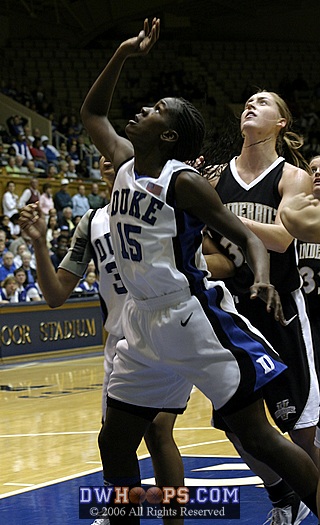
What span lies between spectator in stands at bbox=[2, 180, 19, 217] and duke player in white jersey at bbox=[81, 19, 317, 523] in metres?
12.6

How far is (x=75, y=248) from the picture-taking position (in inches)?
184

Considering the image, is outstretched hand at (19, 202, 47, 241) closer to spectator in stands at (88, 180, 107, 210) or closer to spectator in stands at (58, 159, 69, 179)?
spectator in stands at (88, 180, 107, 210)

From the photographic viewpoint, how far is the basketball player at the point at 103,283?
397 cm

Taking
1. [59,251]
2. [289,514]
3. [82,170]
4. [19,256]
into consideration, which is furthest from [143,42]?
[82,170]

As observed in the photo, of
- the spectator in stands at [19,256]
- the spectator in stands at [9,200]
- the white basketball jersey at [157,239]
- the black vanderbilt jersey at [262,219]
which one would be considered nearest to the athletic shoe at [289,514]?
the black vanderbilt jersey at [262,219]

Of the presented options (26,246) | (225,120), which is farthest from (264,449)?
(26,246)

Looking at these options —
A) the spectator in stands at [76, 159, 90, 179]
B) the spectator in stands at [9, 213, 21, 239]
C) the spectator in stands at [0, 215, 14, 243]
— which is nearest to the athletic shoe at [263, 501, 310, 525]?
the spectator in stands at [0, 215, 14, 243]

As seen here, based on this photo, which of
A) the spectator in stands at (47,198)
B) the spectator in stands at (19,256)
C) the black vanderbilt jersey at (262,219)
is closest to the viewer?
the black vanderbilt jersey at (262,219)

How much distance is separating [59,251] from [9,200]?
4.87ft

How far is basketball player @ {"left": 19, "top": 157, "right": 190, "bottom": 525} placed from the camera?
397 centimetres

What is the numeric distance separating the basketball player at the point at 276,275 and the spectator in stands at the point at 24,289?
9915 mm

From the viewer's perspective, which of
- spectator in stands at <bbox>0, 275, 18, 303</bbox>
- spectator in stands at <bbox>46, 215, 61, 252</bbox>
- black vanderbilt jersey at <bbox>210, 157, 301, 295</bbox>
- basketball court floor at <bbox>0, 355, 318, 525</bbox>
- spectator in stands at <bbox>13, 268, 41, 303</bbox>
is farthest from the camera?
spectator in stands at <bbox>46, 215, 61, 252</bbox>

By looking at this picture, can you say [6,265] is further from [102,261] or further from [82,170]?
[102,261]

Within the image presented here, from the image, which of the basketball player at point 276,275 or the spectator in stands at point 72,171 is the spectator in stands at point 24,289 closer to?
the spectator in stands at point 72,171
